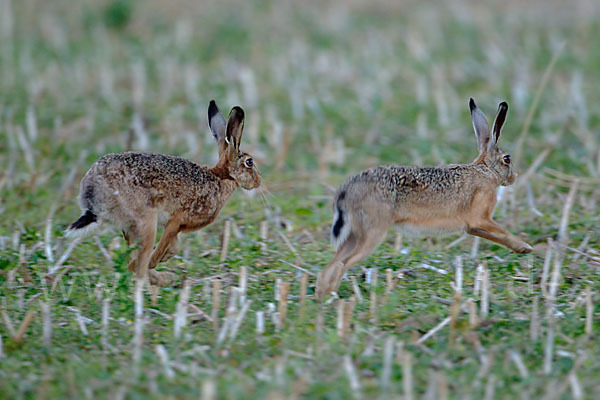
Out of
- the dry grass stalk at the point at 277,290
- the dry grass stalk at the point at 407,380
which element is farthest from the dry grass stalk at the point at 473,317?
the dry grass stalk at the point at 277,290

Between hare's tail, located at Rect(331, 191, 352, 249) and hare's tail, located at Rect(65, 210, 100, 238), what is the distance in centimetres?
166

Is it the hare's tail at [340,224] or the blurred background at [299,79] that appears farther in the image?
the blurred background at [299,79]

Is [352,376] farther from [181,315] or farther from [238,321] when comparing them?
[181,315]

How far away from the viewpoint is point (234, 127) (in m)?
6.58

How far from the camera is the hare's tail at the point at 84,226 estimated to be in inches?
231

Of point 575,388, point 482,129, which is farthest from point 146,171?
point 575,388

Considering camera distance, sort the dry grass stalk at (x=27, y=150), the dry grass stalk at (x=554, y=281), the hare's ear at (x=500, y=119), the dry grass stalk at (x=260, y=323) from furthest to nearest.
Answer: the dry grass stalk at (x=27, y=150)
the hare's ear at (x=500, y=119)
the dry grass stalk at (x=554, y=281)
the dry grass stalk at (x=260, y=323)

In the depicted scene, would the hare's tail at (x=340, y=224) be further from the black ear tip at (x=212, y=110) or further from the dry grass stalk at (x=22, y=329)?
the dry grass stalk at (x=22, y=329)

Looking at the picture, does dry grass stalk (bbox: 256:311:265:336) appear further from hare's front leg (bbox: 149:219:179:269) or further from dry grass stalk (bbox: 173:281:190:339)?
hare's front leg (bbox: 149:219:179:269)

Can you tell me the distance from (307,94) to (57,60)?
12.9 ft

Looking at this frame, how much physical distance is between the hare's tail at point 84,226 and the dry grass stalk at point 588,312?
3299 mm

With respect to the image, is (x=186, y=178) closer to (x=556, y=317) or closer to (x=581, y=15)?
(x=556, y=317)

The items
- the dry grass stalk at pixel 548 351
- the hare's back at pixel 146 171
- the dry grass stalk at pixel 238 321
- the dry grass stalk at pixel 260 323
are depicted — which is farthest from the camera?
the hare's back at pixel 146 171

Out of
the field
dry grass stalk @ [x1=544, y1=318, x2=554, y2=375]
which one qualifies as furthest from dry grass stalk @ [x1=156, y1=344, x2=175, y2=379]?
dry grass stalk @ [x1=544, y1=318, x2=554, y2=375]
